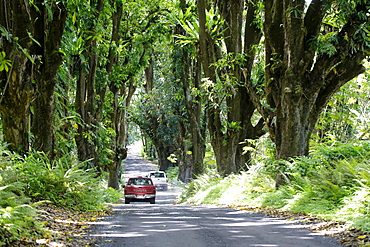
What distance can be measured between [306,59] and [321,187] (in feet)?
13.8

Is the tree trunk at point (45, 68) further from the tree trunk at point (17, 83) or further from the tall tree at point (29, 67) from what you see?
the tree trunk at point (17, 83)

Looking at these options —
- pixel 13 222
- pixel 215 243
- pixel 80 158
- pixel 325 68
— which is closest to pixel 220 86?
pixel 325 68

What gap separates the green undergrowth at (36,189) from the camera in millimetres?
6805

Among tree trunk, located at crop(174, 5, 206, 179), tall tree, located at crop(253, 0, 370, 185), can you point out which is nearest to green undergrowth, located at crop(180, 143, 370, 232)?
tall tree, located at crop(253, 0, 370, 185)

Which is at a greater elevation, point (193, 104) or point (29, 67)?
point (193, 104)

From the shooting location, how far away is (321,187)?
425 inches

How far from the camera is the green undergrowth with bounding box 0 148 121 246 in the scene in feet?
22.3

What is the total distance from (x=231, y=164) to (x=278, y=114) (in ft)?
21.5

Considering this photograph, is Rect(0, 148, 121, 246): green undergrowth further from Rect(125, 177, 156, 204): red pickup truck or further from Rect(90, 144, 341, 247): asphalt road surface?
Rect(125, 177, 156, 204): red pickup truck

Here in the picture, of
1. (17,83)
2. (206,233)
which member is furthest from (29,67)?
(206,233)

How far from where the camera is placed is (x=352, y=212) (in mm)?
8422

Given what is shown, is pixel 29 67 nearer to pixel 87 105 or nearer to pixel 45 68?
pixel 45 68

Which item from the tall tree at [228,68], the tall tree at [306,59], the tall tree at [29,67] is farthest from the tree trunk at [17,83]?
the tall tree at [228,68]

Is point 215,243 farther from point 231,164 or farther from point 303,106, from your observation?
point 231,164
